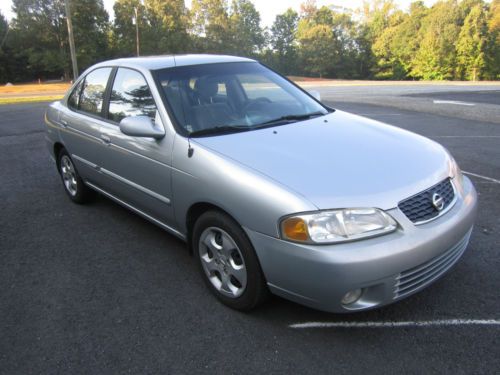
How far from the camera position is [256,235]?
8.22 feet

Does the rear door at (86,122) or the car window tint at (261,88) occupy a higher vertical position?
the car window tint at (261,88)

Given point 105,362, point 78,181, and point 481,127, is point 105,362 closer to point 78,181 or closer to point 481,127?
point 78,181

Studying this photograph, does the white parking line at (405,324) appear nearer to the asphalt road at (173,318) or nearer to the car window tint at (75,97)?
the asphalt road at (173,318)

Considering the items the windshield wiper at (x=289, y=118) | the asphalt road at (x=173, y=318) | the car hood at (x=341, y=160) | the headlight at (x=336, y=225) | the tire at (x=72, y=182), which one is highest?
the windshield wiper at (x=289, y=118)

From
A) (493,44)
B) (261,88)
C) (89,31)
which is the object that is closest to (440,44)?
(493,44)

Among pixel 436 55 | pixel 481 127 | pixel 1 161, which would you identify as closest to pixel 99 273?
pixel 1 161

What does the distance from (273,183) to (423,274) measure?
1.06 m

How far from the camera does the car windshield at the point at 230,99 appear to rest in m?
3.28

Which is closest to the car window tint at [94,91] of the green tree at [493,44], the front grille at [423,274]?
the front grille at [423,274]

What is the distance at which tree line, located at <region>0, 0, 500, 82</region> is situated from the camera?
1644 inches

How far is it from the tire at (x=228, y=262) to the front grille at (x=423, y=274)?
821 mm

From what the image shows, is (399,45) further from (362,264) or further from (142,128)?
(362,264)

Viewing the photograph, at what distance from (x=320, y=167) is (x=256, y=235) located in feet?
1.96

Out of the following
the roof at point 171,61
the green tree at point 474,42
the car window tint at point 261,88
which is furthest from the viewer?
the green tree at point 474,42
